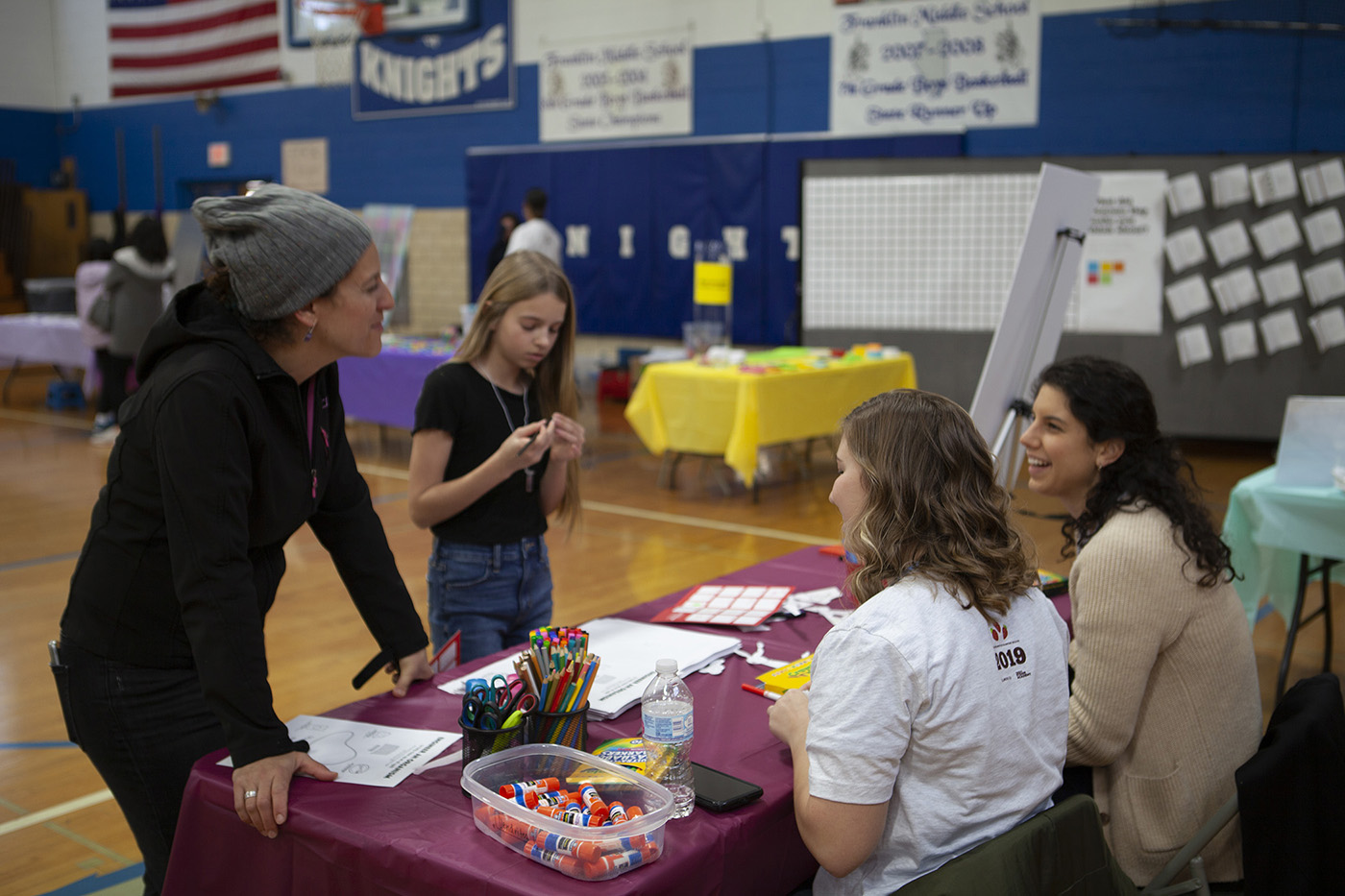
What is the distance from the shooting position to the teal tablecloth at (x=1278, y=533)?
3148 mm

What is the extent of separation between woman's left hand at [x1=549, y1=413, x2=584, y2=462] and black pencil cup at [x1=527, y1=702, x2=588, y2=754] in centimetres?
93

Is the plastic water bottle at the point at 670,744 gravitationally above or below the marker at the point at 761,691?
above

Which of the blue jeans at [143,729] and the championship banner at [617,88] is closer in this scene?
the blue jeans at [143,729]

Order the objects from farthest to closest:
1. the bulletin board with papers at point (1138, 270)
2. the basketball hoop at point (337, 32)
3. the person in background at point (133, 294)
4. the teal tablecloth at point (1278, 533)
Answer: the basketball hoop at point (337, 32) → the person in background at point (133, 294) → the bulletin board with papers at point (1138, 270) → the teal tablecloth at point (1278, 533)

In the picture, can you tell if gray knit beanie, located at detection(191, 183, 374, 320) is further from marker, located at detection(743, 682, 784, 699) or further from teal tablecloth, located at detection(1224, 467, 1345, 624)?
teal tablecloth, located at detection(1224, 467, 1345, 624)

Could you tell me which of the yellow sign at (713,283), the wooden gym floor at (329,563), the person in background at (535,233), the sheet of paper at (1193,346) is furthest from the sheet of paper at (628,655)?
the sheet of paper at (1193,346)

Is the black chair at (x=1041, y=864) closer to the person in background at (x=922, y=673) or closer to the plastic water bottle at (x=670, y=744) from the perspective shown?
the person in background at (x=922, y=673)

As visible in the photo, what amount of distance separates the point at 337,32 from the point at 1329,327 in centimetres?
1041

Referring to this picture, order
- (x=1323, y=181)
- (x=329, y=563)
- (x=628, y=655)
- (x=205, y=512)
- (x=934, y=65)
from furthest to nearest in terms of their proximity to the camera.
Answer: (x=934, y=65), (x=1323, y=181), (x=329, y=563), (x=628, y=655), (x=205, y=512)

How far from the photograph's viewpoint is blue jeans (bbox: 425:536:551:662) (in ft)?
7.80

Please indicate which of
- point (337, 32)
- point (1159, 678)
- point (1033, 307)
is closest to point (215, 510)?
point (1159, 678)

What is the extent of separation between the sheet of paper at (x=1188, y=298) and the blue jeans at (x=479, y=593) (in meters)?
6.56

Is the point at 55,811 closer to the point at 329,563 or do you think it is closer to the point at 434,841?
the point at 434,841

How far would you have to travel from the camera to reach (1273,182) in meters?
7.35
